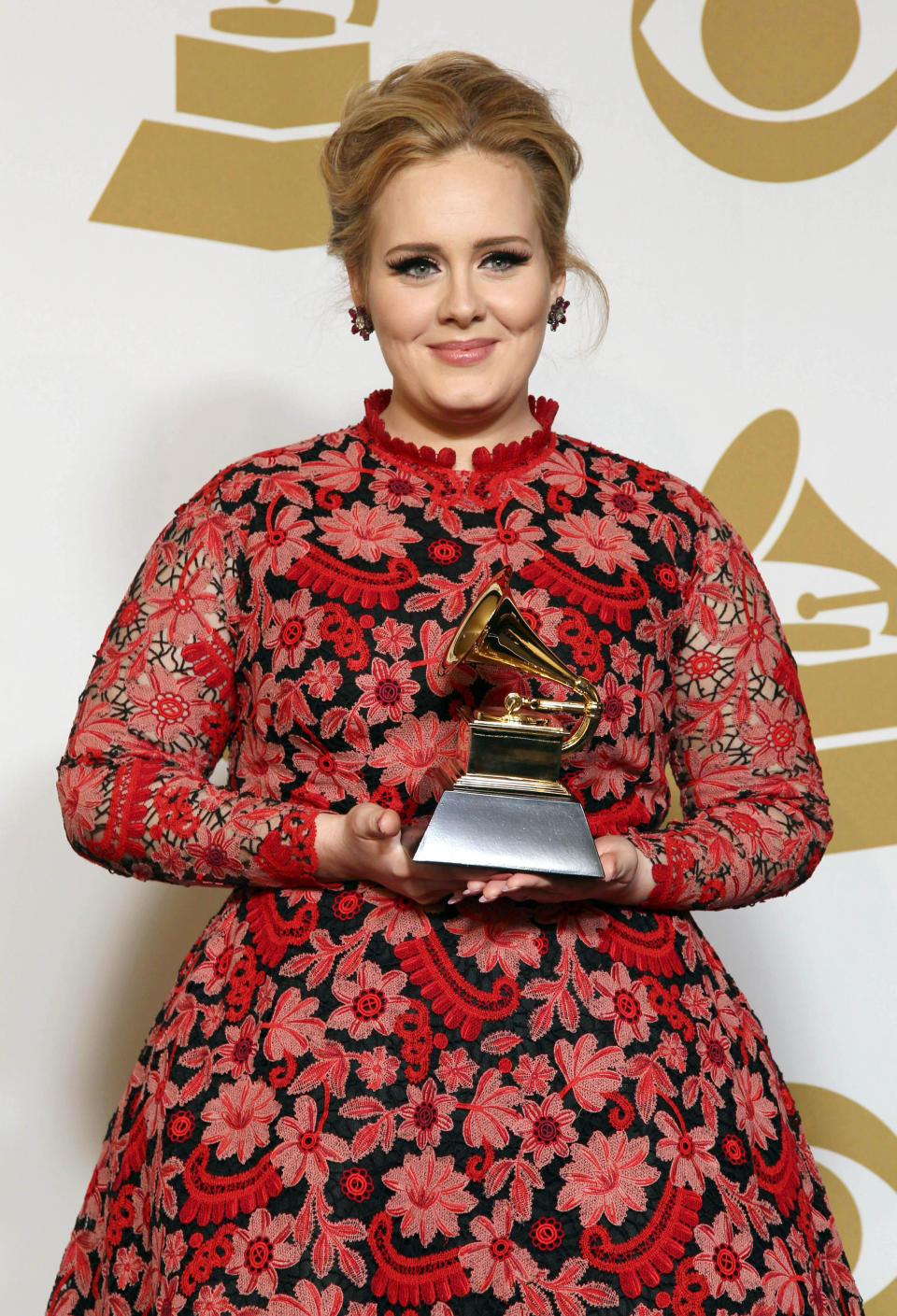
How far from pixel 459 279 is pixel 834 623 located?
1213 millimetres

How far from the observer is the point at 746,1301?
1379mm

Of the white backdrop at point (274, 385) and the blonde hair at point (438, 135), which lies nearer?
the blonde hair at point (438, 135)

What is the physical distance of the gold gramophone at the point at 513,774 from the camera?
1.33m

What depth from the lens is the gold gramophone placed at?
4.36ft

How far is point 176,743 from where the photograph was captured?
1516 mm

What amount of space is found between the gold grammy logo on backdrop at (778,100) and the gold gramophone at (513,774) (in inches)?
56.0

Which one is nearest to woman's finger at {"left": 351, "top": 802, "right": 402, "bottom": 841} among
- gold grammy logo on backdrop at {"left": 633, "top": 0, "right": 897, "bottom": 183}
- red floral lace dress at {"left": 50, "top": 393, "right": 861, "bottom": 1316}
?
red floral lace dress at {"left": 50, "top": 393, "right": 861, "bottom": 1316}

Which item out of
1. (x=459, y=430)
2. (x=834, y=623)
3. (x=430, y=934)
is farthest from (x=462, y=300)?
(x=834, y=623)

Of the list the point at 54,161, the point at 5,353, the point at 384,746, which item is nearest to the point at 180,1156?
the point at 384,746

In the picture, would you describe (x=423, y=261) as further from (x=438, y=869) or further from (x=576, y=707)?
(x=438, y=869)

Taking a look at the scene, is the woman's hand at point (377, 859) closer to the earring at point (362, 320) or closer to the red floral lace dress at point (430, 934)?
the red floral lace dress at point (430, 934)

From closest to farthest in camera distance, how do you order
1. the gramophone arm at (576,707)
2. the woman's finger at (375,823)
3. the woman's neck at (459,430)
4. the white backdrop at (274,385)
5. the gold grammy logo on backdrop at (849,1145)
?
the woman's finger at (375,823), the gramophone arm at (576,707), the woman's neck at (459,430), the white backdrop at (274,385), the gold grammy logo on backdrop at (849,1145)

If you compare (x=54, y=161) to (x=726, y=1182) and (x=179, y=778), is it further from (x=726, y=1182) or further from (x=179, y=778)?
(x=726, y=1182)

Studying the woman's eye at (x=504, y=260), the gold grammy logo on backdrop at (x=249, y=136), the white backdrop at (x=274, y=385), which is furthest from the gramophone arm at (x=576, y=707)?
the gold grammy logo on backdrop at (x=249, y=136)
